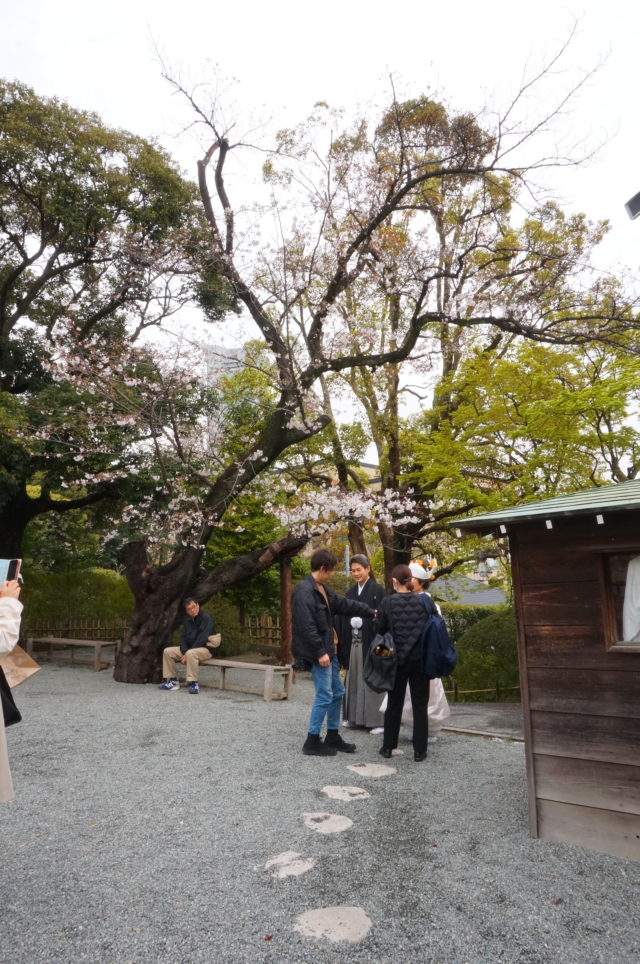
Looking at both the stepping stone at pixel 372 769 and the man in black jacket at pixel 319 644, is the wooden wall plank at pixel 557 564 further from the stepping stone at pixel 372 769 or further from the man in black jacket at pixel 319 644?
the stepping stone at pixel 372 769

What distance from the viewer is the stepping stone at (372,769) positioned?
5.37 meters

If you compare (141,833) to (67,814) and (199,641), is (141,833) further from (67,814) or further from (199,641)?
(199,641)

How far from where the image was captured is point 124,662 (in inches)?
423

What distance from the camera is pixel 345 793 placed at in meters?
4.87

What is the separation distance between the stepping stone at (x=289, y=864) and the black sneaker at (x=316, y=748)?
7.25ft

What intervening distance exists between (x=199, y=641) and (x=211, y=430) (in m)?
4.98

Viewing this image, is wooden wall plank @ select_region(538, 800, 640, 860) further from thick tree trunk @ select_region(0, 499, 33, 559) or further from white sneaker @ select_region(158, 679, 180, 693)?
thick tree trunk @ select_region(0, 499, 33, 559)

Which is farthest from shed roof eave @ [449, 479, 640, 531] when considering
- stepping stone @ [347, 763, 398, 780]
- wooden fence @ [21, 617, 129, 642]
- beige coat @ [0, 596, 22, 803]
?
wooden fence @ [21, 617, 129, 642]

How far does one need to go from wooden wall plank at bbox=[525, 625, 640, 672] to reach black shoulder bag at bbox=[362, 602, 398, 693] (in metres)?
1.71

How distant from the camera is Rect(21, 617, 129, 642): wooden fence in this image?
15.8m

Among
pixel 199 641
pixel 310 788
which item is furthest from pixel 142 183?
pixel 310 788

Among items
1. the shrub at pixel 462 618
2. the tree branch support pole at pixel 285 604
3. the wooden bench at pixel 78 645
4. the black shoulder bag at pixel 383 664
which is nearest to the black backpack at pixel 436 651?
the black shoulder bag at pixel 383 664

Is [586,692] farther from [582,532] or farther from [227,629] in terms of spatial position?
[227,629]

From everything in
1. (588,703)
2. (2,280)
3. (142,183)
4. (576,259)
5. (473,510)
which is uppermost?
(142,183)
